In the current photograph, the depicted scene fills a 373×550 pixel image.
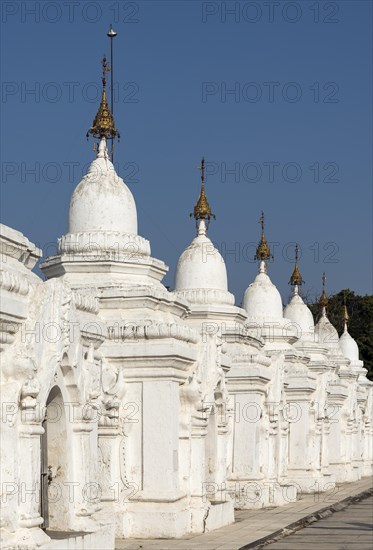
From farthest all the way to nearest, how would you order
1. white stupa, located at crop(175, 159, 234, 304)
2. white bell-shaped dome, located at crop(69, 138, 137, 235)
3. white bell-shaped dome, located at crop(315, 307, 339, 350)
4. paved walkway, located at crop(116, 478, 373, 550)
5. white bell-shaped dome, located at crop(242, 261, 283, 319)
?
white bell-shaped dome, located at crop(315, 307, 339, 350) < white bell-shaped dome, located at crop(242, 261, 283, 319) < white stupa, located at crop(175, 159, 234, 304) < white bell-shaped dome, located at crop(69, 138, 137, 235) < paved walkway, located at crop(116, 478, 373, 550)

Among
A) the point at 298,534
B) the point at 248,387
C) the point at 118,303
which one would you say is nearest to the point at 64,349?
the point at 118,303

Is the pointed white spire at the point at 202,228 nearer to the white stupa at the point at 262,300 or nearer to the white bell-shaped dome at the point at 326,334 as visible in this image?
the white stupa at the point at 262,300

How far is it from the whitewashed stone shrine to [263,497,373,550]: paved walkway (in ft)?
5.14

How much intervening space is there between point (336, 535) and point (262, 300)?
36.6ft

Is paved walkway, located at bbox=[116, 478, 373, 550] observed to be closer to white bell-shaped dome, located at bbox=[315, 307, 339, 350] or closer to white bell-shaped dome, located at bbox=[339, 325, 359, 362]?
white bell-shaped dome, located at bbox=[315, 307, 339, 350]

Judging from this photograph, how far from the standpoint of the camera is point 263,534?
22453 mm

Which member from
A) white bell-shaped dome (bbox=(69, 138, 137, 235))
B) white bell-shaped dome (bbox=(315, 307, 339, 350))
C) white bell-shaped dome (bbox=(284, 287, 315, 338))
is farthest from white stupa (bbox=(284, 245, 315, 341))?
white bell-shaped dome (bbox=(69, 138, 137, 235))

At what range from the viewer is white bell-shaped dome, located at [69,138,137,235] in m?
22.5

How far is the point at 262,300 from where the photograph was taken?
111 ft

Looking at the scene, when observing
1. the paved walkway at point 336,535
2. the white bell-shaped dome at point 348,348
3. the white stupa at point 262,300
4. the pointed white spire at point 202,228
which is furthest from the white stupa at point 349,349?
the pointed white spire at point 202,228

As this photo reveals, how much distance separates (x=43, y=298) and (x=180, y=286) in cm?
1239

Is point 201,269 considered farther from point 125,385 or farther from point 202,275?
point 125,385

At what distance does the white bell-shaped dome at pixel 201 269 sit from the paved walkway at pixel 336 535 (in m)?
6.17

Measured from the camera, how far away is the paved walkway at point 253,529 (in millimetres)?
19375
